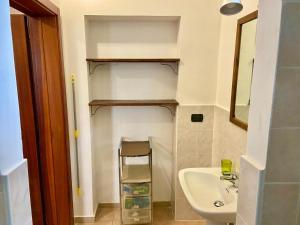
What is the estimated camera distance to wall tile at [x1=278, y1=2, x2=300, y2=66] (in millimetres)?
590

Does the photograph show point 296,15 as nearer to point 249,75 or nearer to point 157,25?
point 249,75

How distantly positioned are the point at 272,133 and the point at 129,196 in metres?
1.84

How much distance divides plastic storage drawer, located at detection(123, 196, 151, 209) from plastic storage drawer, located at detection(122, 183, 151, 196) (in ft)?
0.18

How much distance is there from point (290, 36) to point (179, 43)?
5.30 ft

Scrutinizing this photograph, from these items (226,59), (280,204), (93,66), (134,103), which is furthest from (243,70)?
(93,66)

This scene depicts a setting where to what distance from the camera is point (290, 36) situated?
60cm

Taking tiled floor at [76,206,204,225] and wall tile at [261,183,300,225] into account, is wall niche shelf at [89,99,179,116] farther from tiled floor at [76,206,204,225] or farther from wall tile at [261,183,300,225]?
wall tile at [261,183,300,225]

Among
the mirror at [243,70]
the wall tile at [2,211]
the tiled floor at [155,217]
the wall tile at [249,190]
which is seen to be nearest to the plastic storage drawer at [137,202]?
the tiled floor at [155,217]

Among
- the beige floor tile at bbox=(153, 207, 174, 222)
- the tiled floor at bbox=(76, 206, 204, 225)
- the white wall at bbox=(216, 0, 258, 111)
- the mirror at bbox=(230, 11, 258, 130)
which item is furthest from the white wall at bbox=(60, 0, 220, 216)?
the beige floor tile at bbox=(153, 207, 174, 222)

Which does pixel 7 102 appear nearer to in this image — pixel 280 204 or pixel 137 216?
pixel 280 204

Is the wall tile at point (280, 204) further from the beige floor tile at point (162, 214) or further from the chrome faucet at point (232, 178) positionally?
the beige floor tile at point (162, 214)

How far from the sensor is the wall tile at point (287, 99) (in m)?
0.62

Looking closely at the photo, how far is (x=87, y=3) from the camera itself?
6.52 feet

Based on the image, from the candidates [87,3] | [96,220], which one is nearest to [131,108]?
[87,3]
